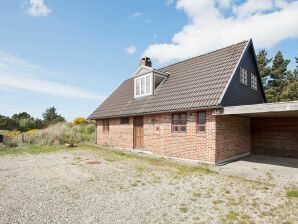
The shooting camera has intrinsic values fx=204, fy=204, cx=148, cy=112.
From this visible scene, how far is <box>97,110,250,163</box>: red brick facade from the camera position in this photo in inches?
410

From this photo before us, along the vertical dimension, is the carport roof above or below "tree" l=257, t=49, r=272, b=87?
below

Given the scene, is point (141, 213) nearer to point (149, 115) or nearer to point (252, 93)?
point (149, 115)

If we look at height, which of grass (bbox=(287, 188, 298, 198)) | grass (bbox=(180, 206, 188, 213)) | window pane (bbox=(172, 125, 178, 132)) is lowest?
grass (bbox=(287, 188, 298, 198))

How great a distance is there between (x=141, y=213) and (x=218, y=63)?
422 inches

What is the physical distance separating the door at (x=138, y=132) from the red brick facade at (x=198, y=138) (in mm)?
335

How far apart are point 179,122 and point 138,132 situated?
4.32 m

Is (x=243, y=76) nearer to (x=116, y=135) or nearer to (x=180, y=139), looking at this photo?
(x=180, y=139)

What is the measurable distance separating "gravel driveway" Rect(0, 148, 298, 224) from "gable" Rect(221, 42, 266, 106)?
14.8 feet

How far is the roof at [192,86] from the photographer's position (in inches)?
437

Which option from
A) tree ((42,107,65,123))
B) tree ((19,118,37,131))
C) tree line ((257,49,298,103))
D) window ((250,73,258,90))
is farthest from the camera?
tree ((42,107,65,123))

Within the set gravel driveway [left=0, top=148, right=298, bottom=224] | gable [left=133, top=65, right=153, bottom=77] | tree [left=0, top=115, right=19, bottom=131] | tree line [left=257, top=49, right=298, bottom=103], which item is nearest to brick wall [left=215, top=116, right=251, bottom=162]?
gravel driveway [left=0, top=148, right=298, bottom=224]

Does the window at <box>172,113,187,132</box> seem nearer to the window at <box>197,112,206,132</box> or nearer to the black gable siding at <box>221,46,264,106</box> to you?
the window at <box>197,112,206,132</box>

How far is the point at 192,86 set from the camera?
12.7 m

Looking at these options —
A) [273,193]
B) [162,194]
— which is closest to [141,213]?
[162,194]
